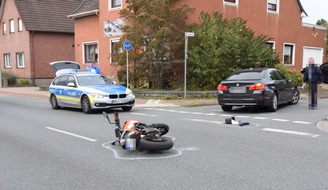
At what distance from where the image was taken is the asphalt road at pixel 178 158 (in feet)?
17.1

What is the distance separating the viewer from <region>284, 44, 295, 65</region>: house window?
28219 mm

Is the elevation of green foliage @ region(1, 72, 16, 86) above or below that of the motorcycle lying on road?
above

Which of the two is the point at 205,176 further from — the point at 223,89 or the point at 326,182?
the point at 223,89

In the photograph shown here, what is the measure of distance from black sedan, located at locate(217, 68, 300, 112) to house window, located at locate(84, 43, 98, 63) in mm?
15570

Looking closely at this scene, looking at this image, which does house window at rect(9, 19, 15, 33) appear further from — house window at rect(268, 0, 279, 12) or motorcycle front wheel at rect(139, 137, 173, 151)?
motorcycle front wheel at rect(139, 137, 173, 151)

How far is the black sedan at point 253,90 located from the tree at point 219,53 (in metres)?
5.01

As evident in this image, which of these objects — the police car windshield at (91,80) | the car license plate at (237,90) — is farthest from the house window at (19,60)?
the car license plate at (237,90)

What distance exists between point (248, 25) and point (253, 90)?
13.6 metres

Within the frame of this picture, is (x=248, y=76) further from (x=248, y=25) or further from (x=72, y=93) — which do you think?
(x=248, y=25)

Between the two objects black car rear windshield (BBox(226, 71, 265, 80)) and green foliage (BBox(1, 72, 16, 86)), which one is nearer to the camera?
black car rear windshield (BBox(226, 71, 265, 80))

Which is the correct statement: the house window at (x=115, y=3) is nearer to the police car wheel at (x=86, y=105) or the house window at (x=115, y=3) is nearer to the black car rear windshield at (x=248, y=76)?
the police car wheel at (x=86, y=105)

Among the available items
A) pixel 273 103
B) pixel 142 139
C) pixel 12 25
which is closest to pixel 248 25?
pixel 273 103

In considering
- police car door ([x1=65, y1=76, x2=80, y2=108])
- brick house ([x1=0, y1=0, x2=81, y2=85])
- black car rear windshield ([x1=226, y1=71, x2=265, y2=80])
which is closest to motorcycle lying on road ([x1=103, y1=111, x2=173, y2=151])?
black car rear windshield ([x1=226, y1=71, x2=265, y2=80])

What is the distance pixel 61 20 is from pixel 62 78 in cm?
2063
